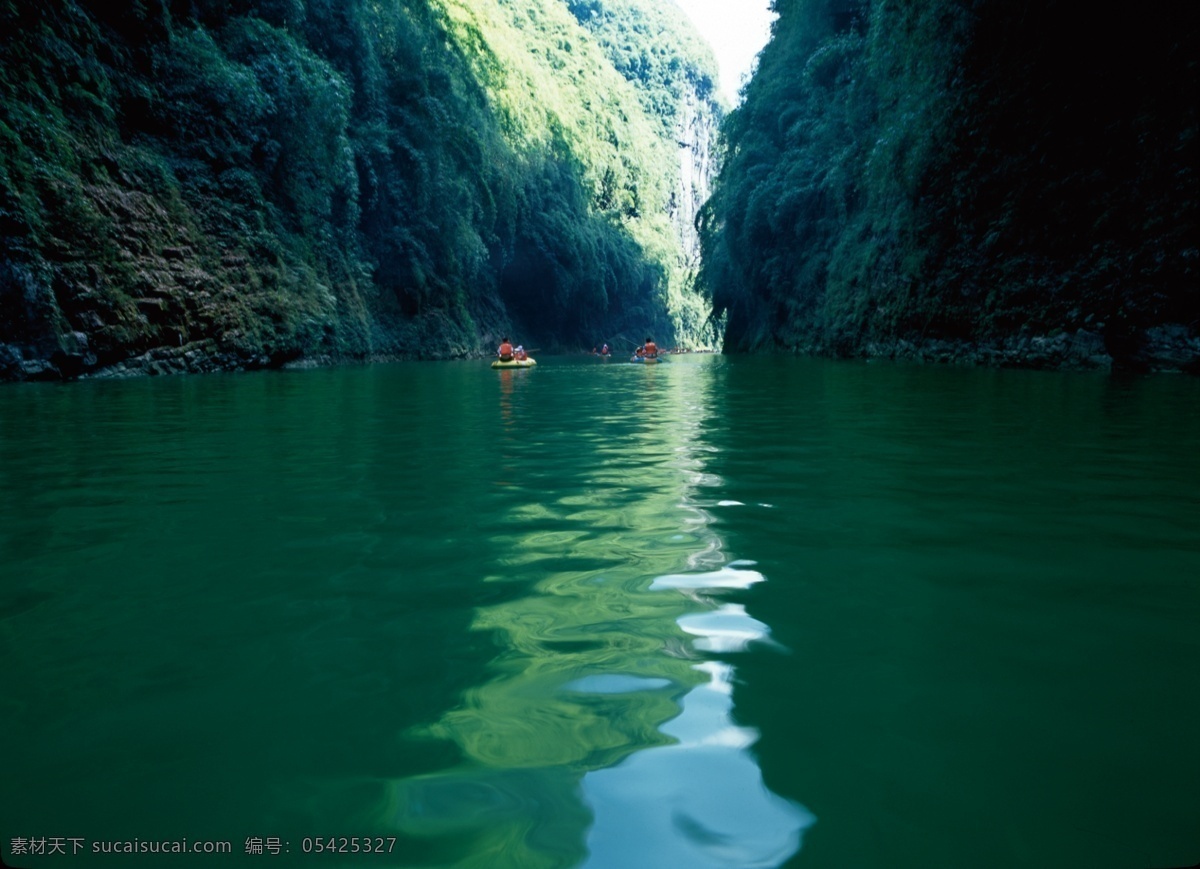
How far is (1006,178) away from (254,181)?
718 inches

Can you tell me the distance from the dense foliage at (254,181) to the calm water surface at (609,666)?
1277 cm

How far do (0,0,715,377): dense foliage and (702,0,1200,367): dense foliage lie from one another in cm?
1452

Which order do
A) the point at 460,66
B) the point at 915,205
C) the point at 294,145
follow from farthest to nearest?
the point at 460,66 → the point at 294,145 → the point at 915,205

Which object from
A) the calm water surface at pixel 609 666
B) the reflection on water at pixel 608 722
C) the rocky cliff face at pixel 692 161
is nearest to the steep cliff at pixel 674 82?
the rocky cliff face at pixel 692 161

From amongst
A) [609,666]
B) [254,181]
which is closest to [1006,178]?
[609,666]

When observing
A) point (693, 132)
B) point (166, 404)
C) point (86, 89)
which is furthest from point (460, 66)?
point (693, 132)

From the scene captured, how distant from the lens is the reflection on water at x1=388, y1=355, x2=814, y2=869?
140 cm

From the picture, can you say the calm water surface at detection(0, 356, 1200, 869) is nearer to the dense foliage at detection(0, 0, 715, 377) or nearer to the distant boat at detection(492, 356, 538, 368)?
the dense foliage at detection(0, 0, 715, 377)

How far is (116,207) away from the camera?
16.5 m

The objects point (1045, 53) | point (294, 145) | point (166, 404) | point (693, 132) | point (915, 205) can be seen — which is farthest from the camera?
point (693, 132)

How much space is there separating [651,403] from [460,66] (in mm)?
29419

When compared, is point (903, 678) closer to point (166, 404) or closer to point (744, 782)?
point (744, 782)

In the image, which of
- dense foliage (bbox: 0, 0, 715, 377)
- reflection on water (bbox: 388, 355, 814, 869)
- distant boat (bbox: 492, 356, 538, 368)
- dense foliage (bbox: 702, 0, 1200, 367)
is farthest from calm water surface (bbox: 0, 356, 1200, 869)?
distant boat (bbox: 492, 356, 538, 368)

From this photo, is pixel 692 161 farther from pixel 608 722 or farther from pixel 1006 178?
pixel 608 722
